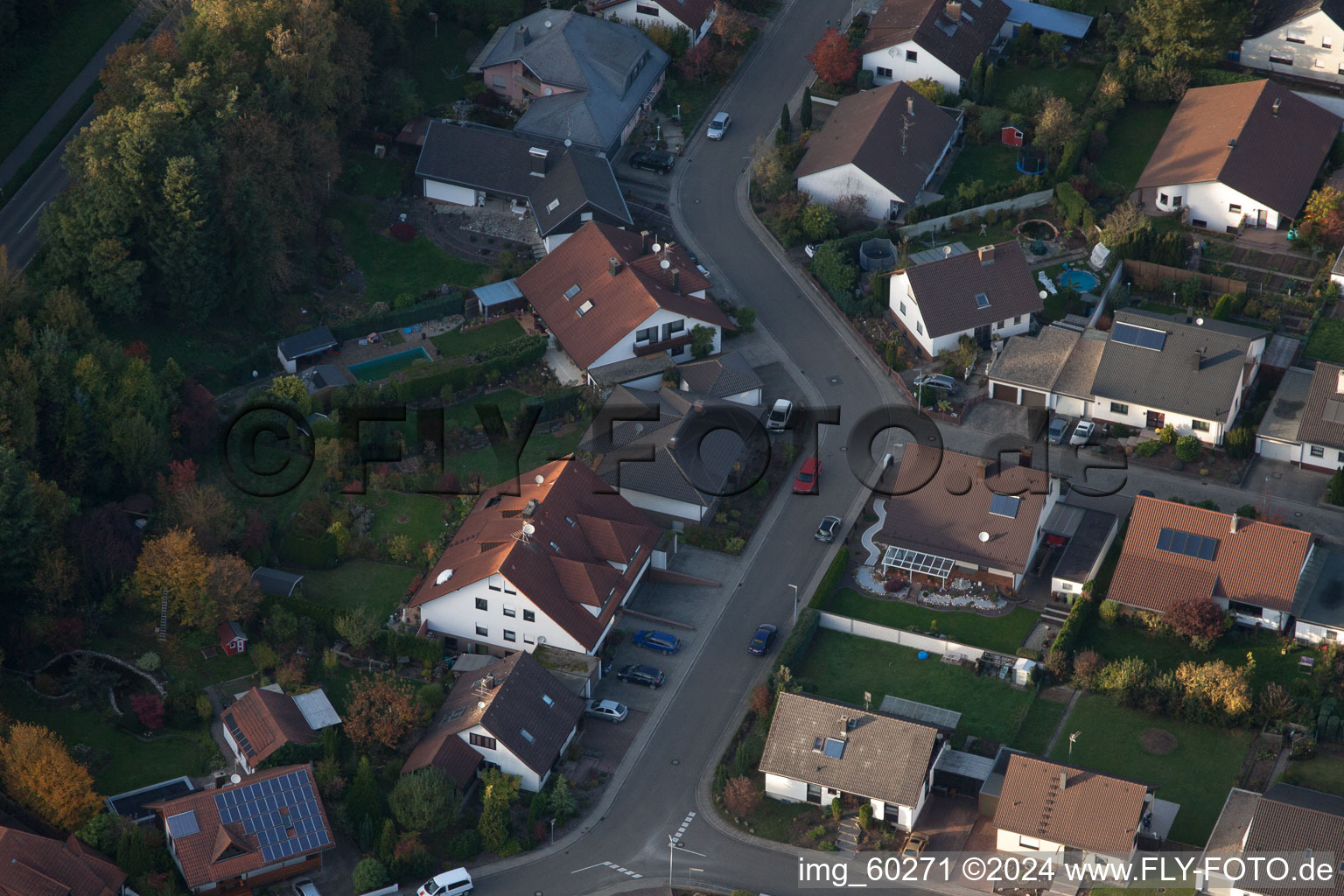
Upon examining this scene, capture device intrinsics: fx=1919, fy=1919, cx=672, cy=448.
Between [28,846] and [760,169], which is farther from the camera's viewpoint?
[760,169]

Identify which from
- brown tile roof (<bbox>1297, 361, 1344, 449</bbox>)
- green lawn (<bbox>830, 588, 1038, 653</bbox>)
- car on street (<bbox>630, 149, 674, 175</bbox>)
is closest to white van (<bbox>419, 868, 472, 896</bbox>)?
green lawn (<bbox>830, 588, 1038, 653</bbox>)

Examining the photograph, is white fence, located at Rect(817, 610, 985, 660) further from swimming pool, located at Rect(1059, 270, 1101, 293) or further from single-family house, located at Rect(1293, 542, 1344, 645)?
swimming pool, located at Rect(1059, 270, 1101, 293)

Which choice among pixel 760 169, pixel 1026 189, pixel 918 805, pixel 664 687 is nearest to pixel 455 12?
pixel 760 169

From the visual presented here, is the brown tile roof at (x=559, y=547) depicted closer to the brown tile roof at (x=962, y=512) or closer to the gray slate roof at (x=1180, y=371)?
the brown tile roof at (x=962, y=512)

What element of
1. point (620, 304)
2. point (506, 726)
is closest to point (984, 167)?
point (620, 304)

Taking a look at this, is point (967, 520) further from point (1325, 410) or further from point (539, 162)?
point (539, 162)

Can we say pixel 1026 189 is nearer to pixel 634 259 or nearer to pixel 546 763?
pixel 634 259

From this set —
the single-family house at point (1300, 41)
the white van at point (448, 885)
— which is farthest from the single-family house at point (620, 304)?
the single-family house at point (1300, 41)
